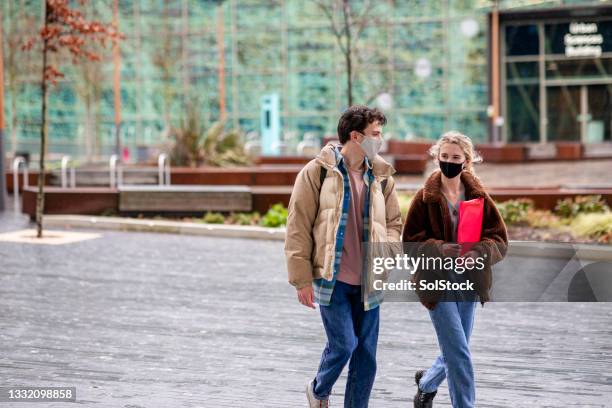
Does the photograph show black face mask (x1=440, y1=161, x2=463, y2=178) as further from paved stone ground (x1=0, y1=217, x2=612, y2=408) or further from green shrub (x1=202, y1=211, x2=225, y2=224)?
green shrub (x1=202, y1=211, x2=225, y2=224)

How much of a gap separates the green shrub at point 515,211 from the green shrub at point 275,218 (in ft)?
10.8

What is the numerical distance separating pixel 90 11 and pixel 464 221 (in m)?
45.3

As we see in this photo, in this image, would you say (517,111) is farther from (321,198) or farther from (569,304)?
(321,198)

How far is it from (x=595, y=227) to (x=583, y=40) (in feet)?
114

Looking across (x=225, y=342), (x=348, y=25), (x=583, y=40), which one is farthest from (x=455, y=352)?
(x=583, y=40)

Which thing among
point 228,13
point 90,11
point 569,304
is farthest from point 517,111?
point 569,304

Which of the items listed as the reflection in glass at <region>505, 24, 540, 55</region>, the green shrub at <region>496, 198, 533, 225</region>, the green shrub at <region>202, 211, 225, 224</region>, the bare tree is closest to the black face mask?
the green shrub at <region>496, 198, 533, 225</region>

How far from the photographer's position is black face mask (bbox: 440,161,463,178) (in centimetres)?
560

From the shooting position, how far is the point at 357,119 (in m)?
5.52

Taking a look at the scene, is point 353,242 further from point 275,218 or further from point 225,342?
point 275,218

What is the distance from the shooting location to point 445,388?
7.20 meters

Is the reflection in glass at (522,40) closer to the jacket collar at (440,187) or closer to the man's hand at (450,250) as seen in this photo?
the jacket collar at (440,187)

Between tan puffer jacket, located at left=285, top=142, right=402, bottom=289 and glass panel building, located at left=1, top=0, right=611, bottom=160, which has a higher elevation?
glass panel building, located at left=1, top=0, right=611, bottom=160

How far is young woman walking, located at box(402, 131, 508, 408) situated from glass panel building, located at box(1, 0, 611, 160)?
128 ft
